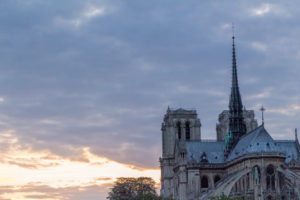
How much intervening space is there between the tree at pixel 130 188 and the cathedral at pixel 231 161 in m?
6.08

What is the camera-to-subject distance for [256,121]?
183m

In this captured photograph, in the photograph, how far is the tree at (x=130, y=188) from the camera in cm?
15112

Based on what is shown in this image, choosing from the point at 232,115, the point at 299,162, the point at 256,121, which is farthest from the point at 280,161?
the point at 256,121

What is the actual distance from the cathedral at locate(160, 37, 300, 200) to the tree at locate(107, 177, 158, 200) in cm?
608

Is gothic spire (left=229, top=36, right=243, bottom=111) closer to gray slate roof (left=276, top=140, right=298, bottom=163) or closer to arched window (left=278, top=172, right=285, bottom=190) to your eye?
gray slate roof (left=276, top=140, right=298, bottom=163)

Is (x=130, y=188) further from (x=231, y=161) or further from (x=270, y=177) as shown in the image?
(x=270, y=177)

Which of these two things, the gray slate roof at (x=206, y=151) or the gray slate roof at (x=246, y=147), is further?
the gray slate roof at (x=206, y=151)

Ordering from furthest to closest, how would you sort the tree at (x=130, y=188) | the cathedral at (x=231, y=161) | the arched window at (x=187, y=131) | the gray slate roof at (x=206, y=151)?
the arched window at (x=187, y=131), the tree at (x=130, y=188), the gray slate roof at (x=206, y=151), the cathedral at (x=231, y=161)

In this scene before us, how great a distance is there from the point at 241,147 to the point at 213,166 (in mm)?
9118

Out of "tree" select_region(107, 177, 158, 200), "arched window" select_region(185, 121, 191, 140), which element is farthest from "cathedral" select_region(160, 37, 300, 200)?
"tree" select_region(107, 177, 158, 200)

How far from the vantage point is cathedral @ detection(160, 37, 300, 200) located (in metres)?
120

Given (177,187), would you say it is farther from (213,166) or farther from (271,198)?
(271,198)

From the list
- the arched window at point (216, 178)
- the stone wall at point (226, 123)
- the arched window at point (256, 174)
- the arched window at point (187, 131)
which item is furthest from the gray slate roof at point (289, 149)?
the stone wall at point (226, 123)

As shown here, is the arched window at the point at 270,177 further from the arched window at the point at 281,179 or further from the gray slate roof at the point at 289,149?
the gray slate roof at the point at 289,149
